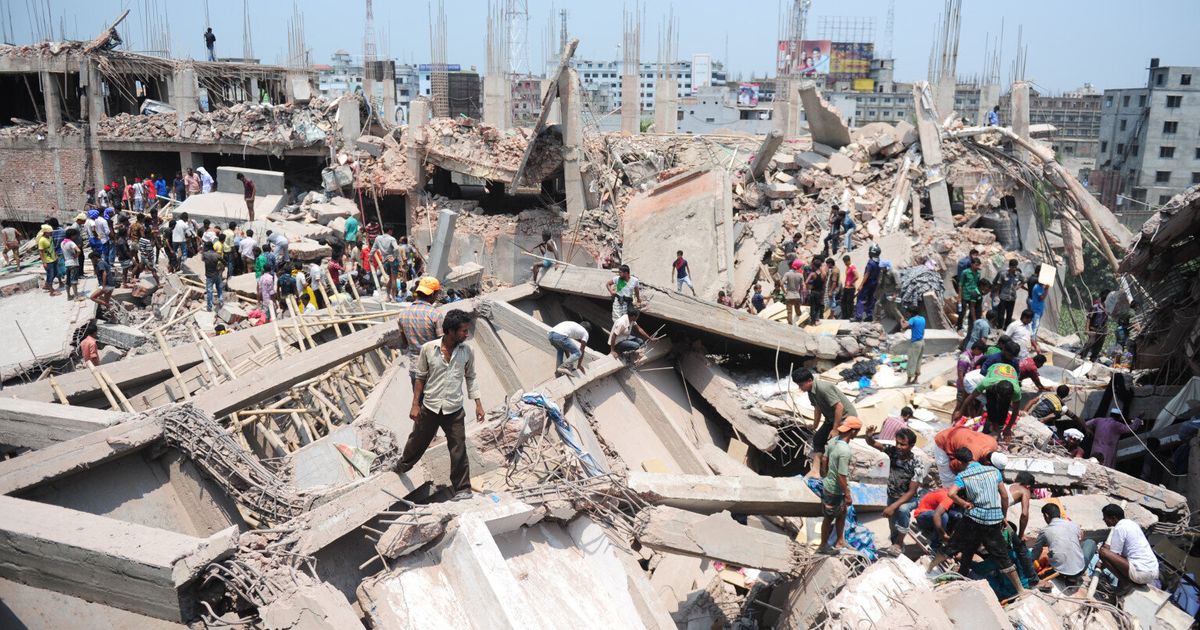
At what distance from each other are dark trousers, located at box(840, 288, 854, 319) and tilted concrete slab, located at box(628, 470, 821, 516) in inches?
217

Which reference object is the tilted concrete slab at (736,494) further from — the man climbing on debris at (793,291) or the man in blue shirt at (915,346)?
the man climbing on debris at (793,291)

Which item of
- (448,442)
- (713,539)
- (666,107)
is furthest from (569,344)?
(666,107)

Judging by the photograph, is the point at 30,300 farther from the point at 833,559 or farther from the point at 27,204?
the point at 833,559

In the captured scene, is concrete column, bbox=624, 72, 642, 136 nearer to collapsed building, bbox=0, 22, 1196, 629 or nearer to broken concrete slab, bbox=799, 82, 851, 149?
collapsed building, bbox=0, 22, 1196, 629

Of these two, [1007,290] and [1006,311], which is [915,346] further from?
[1006,311]

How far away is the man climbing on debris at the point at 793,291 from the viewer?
35.0 ft

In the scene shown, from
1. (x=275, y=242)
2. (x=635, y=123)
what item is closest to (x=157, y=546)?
(x=275, y=242)

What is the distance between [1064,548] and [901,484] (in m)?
1.09

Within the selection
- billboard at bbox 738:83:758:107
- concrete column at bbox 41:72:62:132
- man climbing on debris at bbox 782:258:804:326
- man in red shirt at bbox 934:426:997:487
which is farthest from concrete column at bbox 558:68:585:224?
billboard at bbox 738:83:758:107

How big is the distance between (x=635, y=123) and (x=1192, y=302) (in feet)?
56.5

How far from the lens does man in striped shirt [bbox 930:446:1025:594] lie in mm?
5027

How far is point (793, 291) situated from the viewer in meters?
10.8

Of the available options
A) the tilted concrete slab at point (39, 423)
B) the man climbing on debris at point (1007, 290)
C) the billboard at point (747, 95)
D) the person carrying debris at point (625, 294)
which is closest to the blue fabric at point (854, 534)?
the person carrying debris at point (625, 294)

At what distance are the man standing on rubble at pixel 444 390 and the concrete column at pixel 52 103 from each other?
71.5 feet
